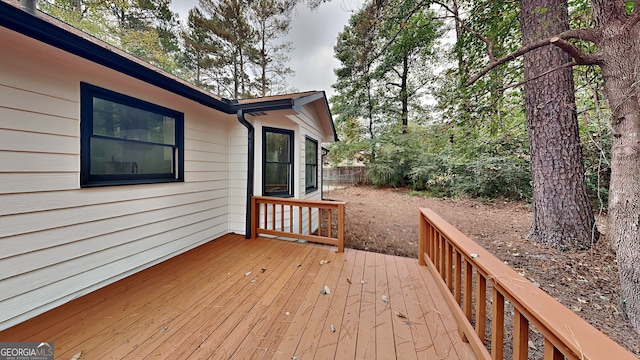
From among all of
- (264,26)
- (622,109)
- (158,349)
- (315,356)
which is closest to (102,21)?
(264,26)

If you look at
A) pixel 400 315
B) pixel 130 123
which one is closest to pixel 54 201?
pixel 130 123

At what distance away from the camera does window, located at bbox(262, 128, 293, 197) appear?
12.8 ft

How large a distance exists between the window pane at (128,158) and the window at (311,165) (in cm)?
277

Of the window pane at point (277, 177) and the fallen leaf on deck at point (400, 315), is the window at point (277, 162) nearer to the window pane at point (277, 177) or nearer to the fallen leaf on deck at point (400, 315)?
the window pane at point (277, 177)

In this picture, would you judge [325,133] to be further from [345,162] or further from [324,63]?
[345,162]

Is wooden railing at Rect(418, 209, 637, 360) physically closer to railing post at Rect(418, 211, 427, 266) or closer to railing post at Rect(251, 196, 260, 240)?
railing post at Rect(418, 211, 427, 266)

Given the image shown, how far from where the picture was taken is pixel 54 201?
1834 mm

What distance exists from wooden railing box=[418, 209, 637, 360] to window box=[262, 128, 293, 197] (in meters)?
2.94

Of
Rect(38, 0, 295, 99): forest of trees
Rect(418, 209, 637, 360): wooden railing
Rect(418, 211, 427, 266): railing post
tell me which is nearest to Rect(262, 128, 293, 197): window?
Rect(418, 211, 427, 266): railing post

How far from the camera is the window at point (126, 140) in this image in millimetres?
2061

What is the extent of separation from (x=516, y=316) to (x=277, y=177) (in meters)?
3.72

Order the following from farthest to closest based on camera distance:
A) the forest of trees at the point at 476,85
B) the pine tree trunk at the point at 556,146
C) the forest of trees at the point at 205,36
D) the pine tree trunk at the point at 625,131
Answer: the forest of trees at the point at 205,36 → the pine tree trunk at the point at 556,146 → the forest of trees at the point at 476,85 → the pine tree trunk at the point at 625,131

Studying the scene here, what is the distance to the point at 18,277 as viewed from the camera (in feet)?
5.41

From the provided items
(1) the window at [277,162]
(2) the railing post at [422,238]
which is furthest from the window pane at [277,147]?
(2) the railing post at [422,238]
